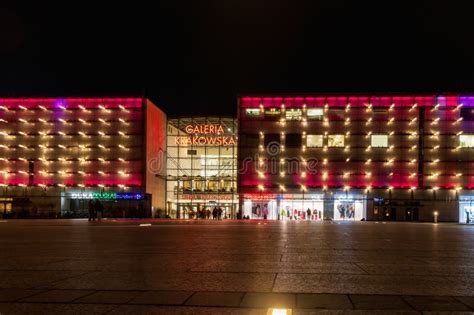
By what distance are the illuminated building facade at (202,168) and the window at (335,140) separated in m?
13.1

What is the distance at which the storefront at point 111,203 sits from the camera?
2867 inches

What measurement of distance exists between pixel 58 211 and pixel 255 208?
24.6m

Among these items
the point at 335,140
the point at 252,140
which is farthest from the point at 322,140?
the point at 252,140

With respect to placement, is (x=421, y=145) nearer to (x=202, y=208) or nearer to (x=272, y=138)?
(x=272, y=138)

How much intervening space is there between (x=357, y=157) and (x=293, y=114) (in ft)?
30.6

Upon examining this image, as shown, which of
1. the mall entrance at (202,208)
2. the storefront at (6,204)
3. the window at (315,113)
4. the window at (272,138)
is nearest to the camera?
the window at (315,113)

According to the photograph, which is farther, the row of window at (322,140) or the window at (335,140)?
the window at (335,140)

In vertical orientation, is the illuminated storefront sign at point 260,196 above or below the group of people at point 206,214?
above

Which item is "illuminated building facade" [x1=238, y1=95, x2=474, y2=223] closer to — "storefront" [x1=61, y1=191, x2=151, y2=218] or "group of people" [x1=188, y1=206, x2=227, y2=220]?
"group of people" [x1=188, y1=206, x2=227, y2=220]

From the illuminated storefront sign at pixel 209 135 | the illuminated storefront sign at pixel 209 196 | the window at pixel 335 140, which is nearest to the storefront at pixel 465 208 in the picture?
the window at pixel 335 140

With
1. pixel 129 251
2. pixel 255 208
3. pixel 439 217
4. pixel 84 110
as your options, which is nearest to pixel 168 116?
pixel 84 110

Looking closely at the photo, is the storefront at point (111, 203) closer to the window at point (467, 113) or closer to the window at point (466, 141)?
the window at point (466, 141)

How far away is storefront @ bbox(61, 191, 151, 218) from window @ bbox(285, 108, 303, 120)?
19.9 metres

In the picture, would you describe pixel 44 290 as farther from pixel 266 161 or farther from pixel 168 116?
pixel 168 116
